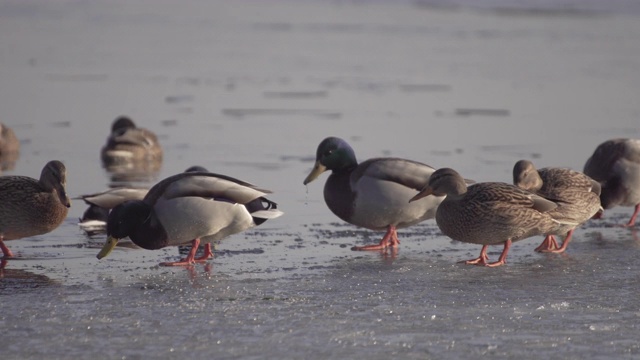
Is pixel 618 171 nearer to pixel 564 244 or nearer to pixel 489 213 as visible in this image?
pixel 564 244

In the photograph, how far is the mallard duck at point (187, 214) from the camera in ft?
23.2

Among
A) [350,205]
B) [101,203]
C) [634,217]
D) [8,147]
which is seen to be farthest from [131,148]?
[634,217]

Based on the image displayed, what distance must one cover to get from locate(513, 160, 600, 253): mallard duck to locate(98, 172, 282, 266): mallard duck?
1.57 metres

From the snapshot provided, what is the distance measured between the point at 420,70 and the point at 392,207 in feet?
32.7

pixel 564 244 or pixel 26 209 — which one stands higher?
pixel 26 209

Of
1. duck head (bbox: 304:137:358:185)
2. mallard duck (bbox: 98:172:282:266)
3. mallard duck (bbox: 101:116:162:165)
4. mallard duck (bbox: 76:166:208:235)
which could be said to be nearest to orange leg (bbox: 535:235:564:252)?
duck head (bbox: 304:137:358:185)

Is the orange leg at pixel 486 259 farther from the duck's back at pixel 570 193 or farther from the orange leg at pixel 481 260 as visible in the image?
the duck's back at pixel 570 193

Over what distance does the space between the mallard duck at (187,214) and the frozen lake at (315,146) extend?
0.18 metres

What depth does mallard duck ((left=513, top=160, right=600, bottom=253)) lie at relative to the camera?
7.52m

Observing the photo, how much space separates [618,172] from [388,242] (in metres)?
2.00

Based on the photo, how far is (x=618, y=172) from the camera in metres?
8.88

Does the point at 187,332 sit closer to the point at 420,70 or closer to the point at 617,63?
the point at 420,70

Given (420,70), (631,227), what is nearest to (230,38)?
(420,70)

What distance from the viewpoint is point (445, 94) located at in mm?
15523
